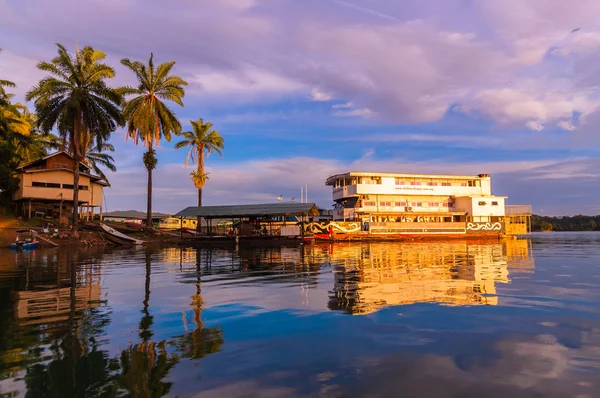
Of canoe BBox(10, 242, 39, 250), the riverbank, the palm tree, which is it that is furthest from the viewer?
the palm tree

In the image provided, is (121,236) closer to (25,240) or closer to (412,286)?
(25,240)

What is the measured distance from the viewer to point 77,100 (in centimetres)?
3859

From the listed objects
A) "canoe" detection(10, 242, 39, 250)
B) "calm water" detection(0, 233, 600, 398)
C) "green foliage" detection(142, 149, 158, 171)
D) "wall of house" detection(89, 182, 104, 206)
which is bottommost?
"calm water" detection(0, 233, 600, 398)

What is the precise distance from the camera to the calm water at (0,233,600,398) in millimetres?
5023

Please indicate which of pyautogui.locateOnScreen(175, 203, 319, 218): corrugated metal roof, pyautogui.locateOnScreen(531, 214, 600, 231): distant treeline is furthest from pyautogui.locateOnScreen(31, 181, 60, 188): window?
pyautogui.locateOnScreen(531, 214, 600, 231): distant treeline

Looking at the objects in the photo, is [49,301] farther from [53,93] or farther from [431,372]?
[53,93]

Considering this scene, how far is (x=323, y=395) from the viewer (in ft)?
15.5

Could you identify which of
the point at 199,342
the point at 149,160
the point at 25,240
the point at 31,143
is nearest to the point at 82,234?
the point at 25,240

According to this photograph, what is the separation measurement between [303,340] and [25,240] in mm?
38814

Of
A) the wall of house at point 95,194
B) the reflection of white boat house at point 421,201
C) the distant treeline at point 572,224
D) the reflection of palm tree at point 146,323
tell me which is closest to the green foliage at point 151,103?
the wall of house at point 95,194

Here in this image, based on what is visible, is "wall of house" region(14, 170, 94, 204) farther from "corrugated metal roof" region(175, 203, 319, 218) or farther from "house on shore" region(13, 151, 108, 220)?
"corrugated metal roof" region(175, 203, 319, 218)

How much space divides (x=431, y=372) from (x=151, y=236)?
152ft

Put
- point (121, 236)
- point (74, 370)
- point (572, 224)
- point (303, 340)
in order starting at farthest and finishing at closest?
point (572, 224) < point (121, 236) < point (303, 340) < point (74, 370)

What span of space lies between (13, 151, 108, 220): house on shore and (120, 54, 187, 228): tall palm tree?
10100mm
